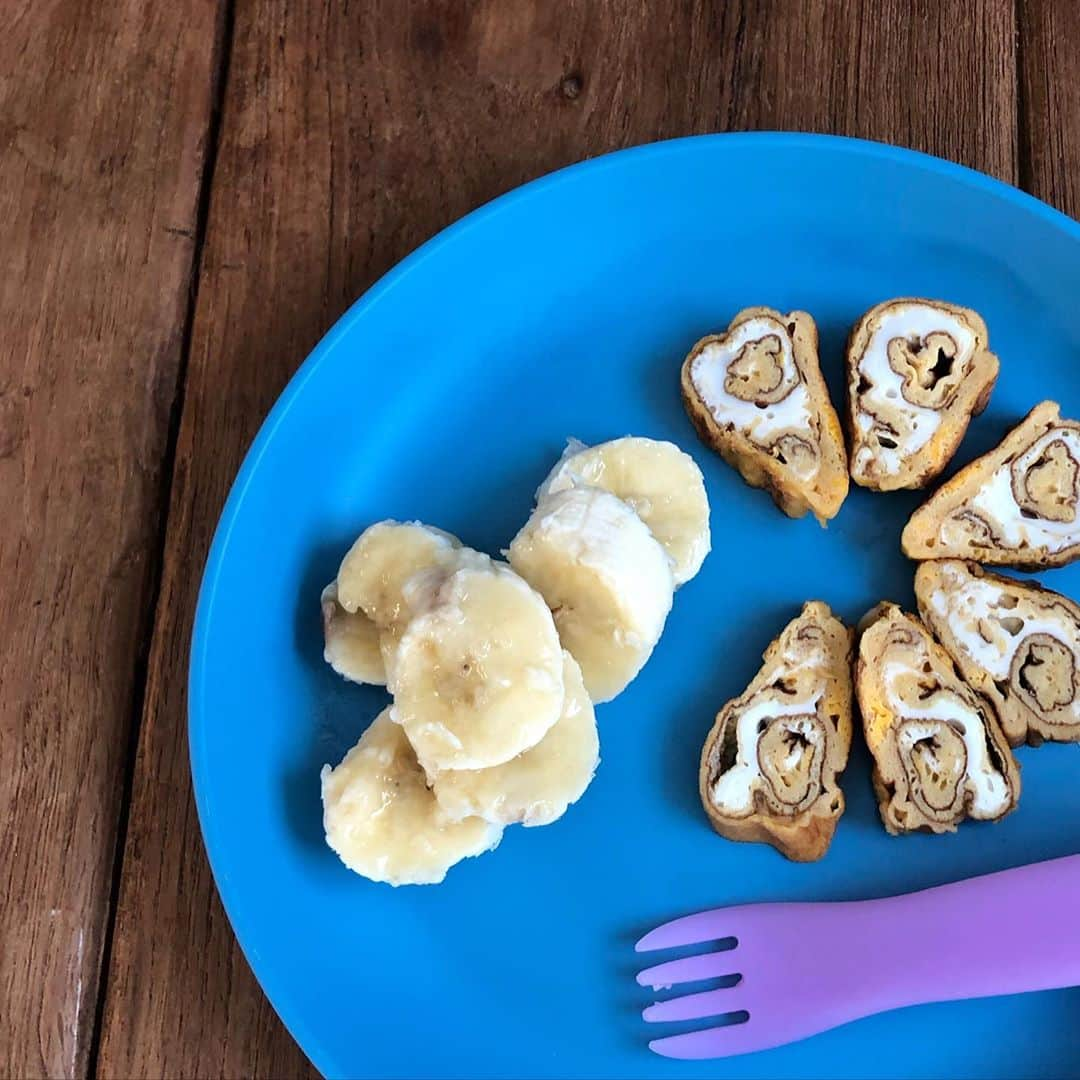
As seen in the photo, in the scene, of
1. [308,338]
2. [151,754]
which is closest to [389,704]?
[151,754]

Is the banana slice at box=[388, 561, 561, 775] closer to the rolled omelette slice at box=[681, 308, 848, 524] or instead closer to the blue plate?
the blue plate

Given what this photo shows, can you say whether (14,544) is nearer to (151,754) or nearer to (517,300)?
(151,754)

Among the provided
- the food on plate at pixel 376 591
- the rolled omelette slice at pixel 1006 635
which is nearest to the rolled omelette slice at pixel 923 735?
the rolled omelette slice at pixel 1006 635

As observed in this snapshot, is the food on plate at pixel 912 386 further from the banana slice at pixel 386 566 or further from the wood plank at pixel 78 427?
the wood plank at pixel 78 427

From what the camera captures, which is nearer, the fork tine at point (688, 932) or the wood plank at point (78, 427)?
the fork tine at point (688, 932)

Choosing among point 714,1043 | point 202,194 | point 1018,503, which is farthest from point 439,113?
point 714,1043
